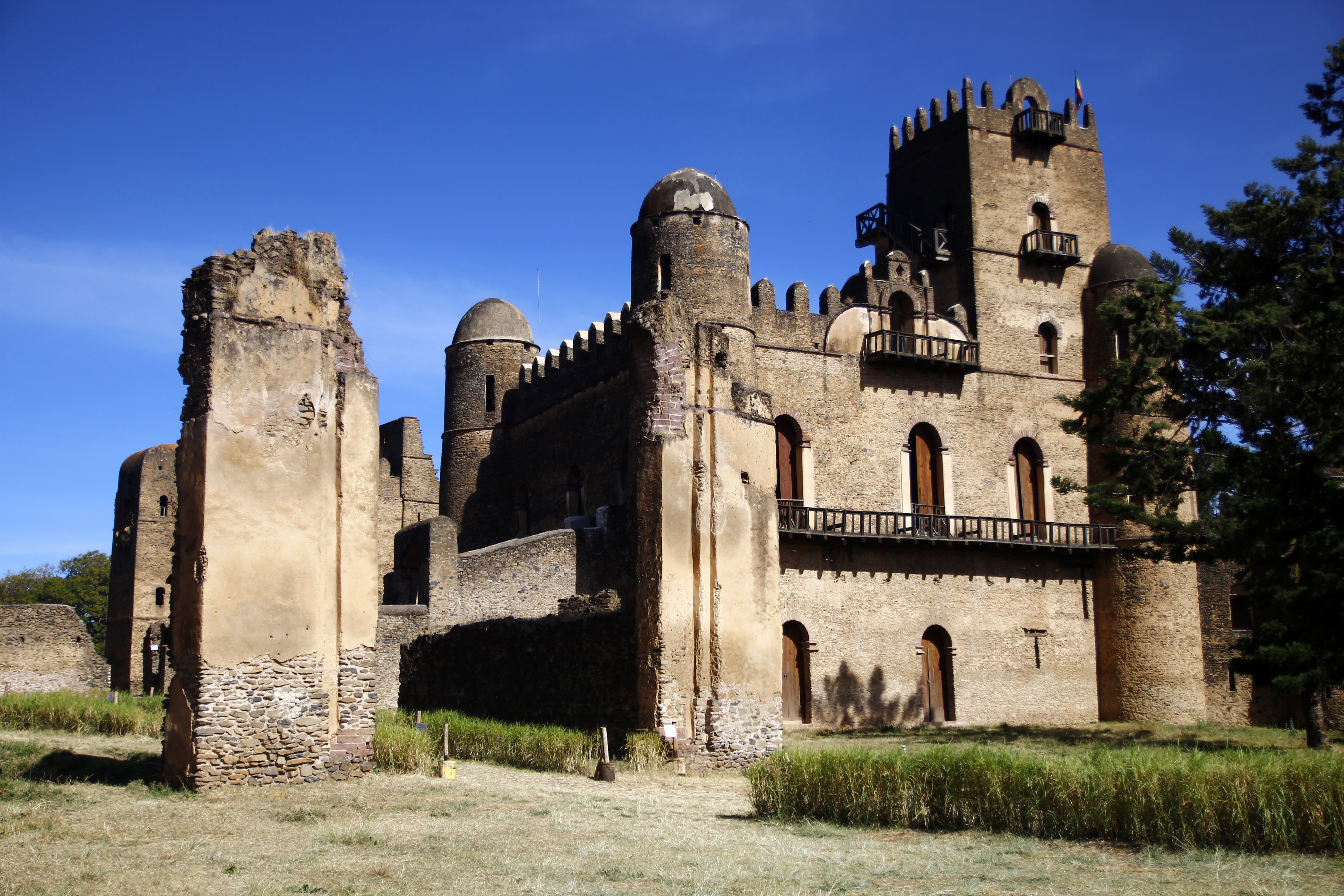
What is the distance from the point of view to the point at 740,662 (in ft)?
53.8

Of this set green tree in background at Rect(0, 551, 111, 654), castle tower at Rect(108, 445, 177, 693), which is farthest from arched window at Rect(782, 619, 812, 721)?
green tree in background at Rect(0, 551, 111, 654)

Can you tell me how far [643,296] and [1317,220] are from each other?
38.4 feet

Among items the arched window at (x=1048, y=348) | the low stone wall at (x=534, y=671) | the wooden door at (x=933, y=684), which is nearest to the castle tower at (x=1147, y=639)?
the arched window at (x=1048, y=348)

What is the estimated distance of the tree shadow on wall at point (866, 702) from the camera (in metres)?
23.9

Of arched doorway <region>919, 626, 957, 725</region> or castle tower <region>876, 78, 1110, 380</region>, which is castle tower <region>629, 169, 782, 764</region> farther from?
castle tower <region>876, 78, 1110, 380</region>

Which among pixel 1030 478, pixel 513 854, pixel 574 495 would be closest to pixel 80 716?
pixel 513 854

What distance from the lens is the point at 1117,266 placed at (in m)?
28.5

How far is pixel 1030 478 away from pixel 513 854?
67.6 ft

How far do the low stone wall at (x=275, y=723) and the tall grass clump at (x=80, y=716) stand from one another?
568 centimetres

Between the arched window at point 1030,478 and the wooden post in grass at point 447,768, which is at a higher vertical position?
the arched window at point 1030,478

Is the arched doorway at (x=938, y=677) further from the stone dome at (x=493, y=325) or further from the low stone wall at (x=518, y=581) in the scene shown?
the stone dome at (x=493, y=325)

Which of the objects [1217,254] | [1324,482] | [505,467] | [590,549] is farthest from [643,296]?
[1324,482]

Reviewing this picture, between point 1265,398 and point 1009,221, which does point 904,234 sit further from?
point 1265,398

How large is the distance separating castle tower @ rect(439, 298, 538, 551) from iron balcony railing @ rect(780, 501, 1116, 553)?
29.6 feet
